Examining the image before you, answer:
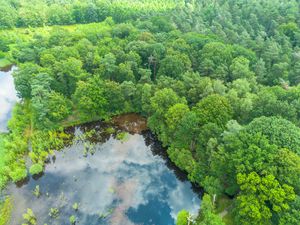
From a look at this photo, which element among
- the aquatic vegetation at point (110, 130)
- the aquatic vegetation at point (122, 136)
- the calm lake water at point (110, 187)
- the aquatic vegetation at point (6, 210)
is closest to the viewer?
the aquatic vegetation at point (6, 210)

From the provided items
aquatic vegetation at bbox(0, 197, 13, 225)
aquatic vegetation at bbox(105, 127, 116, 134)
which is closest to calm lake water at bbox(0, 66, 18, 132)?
aquatic vegetation at bbox(0, 197, 13, 225)

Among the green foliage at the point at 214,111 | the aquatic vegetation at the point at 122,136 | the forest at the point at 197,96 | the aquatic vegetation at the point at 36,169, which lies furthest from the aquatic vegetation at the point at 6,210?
the green foliage at the point at 214,111

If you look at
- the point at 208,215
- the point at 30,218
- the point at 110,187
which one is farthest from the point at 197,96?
the point at 30,218

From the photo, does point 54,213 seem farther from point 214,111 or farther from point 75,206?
point 214,111

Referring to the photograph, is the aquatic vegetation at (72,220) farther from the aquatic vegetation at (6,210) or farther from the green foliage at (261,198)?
the green foliage at (261,198)

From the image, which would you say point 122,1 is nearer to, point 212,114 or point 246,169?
point 212,114

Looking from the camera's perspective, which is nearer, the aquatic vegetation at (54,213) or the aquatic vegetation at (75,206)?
the aquatic vegetation at (54,213)
